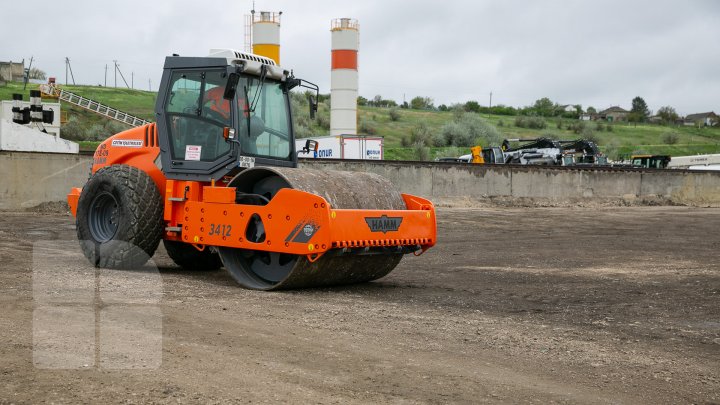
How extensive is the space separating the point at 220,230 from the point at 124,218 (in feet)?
5.16

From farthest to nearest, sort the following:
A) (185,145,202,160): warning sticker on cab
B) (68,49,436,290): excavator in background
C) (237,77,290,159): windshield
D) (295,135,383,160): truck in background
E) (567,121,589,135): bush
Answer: (567,121,589,135): bush < (295,135,383,160): truck in background < (185,145,202,160): warning sticker on cab < (237,77,290,159): windshield < (68,49,436,290): excavator in background

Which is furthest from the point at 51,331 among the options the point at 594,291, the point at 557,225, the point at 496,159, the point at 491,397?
the point at 496,159

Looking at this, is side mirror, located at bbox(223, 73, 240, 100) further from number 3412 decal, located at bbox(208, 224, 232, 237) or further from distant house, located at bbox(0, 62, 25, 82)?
distant house, located at bbox(0, 62, 25, 82)

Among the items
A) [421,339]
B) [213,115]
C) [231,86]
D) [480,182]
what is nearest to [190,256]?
[213,115]

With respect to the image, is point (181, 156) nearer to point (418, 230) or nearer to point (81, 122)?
point (418, 230)

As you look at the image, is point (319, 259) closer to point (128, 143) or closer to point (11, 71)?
point (128, 143)

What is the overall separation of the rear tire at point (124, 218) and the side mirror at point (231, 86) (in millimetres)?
1680

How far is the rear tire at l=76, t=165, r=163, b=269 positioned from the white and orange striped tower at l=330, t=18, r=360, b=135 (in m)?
45.5

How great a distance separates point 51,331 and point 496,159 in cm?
3815

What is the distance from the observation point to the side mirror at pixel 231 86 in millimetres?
10274

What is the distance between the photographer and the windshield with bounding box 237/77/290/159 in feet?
35.4

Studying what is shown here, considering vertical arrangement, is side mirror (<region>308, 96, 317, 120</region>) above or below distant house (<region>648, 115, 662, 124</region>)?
below

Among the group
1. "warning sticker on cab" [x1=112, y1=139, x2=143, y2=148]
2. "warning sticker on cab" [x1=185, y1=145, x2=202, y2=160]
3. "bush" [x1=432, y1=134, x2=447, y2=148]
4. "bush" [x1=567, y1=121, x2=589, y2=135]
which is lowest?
"warning sticker on cab" [x1=185, y1=145, x2=202, y2=160]

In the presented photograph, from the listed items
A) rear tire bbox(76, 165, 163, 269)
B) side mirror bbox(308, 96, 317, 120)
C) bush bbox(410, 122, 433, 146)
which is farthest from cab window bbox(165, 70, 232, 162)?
bush bbox(410, 122, 433, 146)
